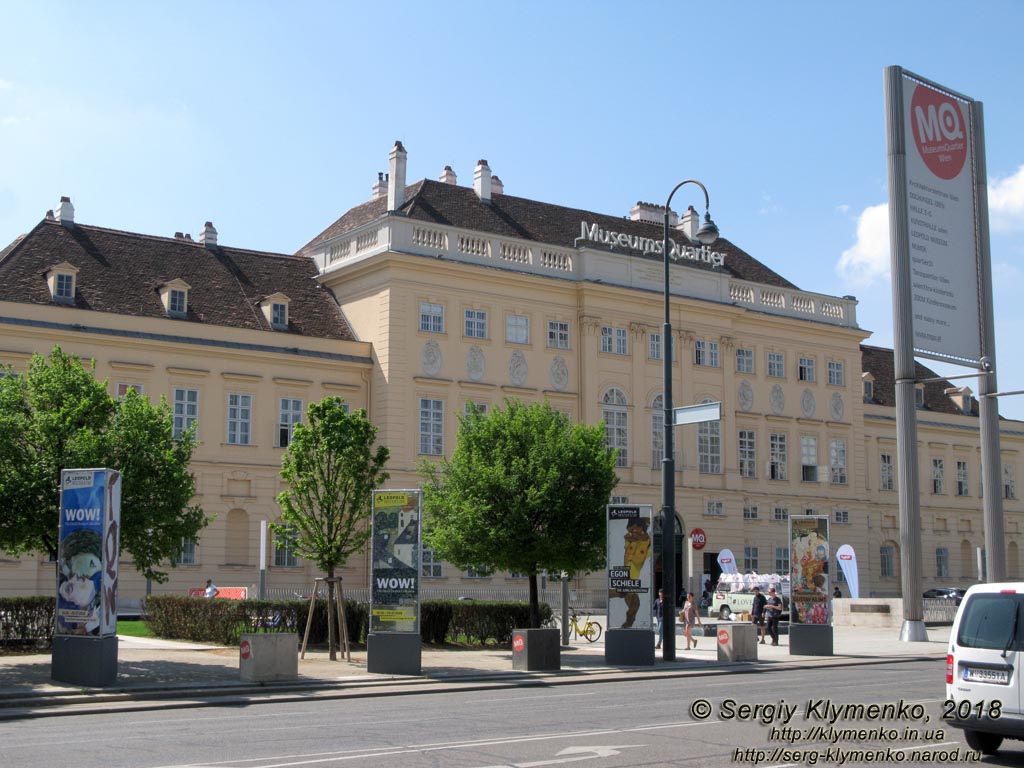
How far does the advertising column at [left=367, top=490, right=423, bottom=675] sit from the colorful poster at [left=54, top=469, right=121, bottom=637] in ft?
17.2

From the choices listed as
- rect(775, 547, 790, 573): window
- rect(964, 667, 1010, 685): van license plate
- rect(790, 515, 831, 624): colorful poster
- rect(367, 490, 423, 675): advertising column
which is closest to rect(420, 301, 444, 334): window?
rect(775, 547, 790, 573): window

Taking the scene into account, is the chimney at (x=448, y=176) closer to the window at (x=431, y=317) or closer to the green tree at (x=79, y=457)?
the window at (x=431, y=317)

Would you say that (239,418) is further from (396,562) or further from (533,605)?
(396,562)

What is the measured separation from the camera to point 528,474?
Result: 32312 millimetres

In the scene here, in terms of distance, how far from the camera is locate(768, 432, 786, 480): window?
6328 centimetres

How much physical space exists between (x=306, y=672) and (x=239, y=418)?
2633cm

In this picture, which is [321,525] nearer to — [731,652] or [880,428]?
[731,652]

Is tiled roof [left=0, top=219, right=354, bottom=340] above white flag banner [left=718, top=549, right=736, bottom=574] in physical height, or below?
above

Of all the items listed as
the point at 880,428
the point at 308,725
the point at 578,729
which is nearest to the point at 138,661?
the point at 308,725

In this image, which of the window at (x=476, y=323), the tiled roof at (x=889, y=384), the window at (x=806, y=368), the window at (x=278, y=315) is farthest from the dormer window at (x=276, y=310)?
the tiled roof at (x=889, y=384)

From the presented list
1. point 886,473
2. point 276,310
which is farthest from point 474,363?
point 886,473

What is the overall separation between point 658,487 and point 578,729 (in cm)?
4308

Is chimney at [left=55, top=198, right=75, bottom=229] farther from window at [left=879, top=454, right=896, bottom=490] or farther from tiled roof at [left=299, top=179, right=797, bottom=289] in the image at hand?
window at [left=879, top=454, right=896, bottom=490]

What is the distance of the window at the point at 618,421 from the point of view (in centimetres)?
5694
